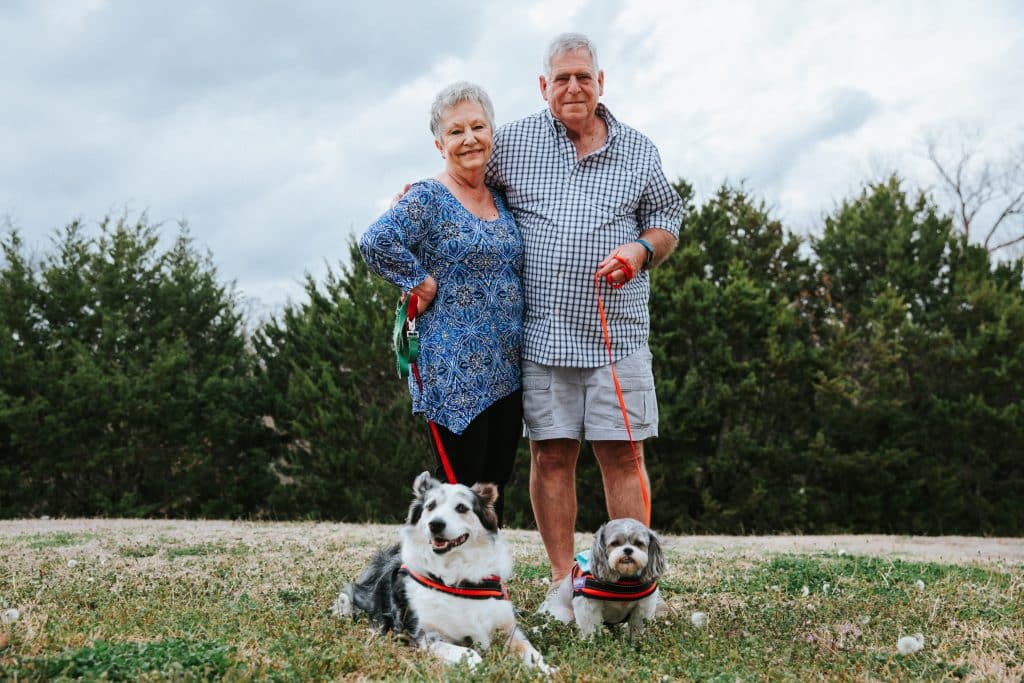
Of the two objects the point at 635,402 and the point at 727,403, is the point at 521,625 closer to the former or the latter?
the point at 635,402

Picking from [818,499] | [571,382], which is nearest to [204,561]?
[571,382]

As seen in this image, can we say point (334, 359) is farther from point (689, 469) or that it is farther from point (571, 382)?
point (571, 382)

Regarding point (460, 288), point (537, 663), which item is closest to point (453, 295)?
point (460, 288)

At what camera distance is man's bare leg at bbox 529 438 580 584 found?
A: 4.18 meters

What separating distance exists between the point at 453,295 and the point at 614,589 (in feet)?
4.73

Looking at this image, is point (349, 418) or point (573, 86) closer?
point (573, 86)

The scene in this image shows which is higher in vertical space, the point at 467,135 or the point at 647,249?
the point at 467,135

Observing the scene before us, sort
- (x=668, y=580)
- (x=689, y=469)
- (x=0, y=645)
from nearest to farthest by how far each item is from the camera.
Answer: (x=0, y=645)
(x=668, y=580)
(x=689, y=469)

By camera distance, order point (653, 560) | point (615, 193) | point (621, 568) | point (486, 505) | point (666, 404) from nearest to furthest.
A: 1. point (486, 505)
2. point (621, 568)
3. point (653, 560)
4. point (615, 193)
5. point (666, 404)

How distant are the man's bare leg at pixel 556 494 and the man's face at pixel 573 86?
155cm

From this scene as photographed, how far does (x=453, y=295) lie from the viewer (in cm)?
381

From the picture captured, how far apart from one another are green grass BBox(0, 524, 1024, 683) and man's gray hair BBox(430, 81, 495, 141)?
2.24 metres

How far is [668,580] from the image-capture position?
5137mm

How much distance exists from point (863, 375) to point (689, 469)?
2768 mm
